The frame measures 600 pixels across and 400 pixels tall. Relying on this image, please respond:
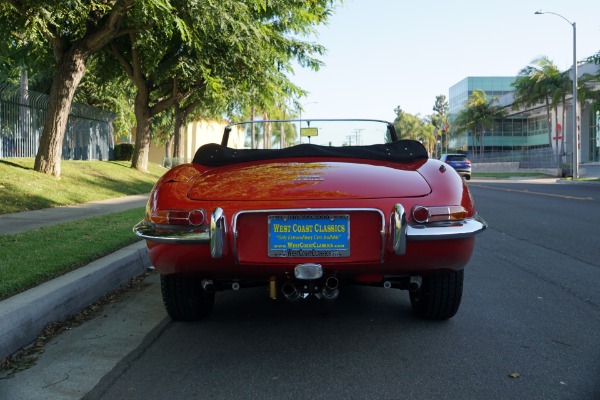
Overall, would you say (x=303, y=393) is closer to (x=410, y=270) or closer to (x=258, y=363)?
(x=258, y=363)

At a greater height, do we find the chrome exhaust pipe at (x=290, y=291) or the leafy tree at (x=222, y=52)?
the leafy tree at (x=222, y=52)

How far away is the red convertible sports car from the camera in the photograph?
131 inches

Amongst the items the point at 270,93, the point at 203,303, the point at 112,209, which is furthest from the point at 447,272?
the point at 270,93

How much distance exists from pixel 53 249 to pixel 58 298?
6.23ft

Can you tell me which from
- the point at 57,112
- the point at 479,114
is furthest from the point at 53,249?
the point at 479,114

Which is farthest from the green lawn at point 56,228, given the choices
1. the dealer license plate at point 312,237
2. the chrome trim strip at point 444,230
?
the chrome trim strip at point 444,230

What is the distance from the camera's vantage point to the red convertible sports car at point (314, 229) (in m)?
3.32

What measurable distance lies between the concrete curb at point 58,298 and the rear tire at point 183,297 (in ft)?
2.51

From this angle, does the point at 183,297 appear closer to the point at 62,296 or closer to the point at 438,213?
the point at 62,296

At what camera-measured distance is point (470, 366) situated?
10.6ft

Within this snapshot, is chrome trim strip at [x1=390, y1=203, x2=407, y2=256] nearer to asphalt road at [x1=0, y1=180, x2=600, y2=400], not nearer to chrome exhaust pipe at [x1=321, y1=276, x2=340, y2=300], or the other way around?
chrome exhaust pipe at [x1=321, y1=276, x2=340, y2=300]

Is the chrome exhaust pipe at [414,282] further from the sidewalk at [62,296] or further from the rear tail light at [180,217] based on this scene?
the sidewalk at [62,296]

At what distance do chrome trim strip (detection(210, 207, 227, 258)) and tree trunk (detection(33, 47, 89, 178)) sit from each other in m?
12.5

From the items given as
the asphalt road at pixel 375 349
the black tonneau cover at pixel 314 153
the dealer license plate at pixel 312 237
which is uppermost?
the black tonneau cover at pixel 314 153
